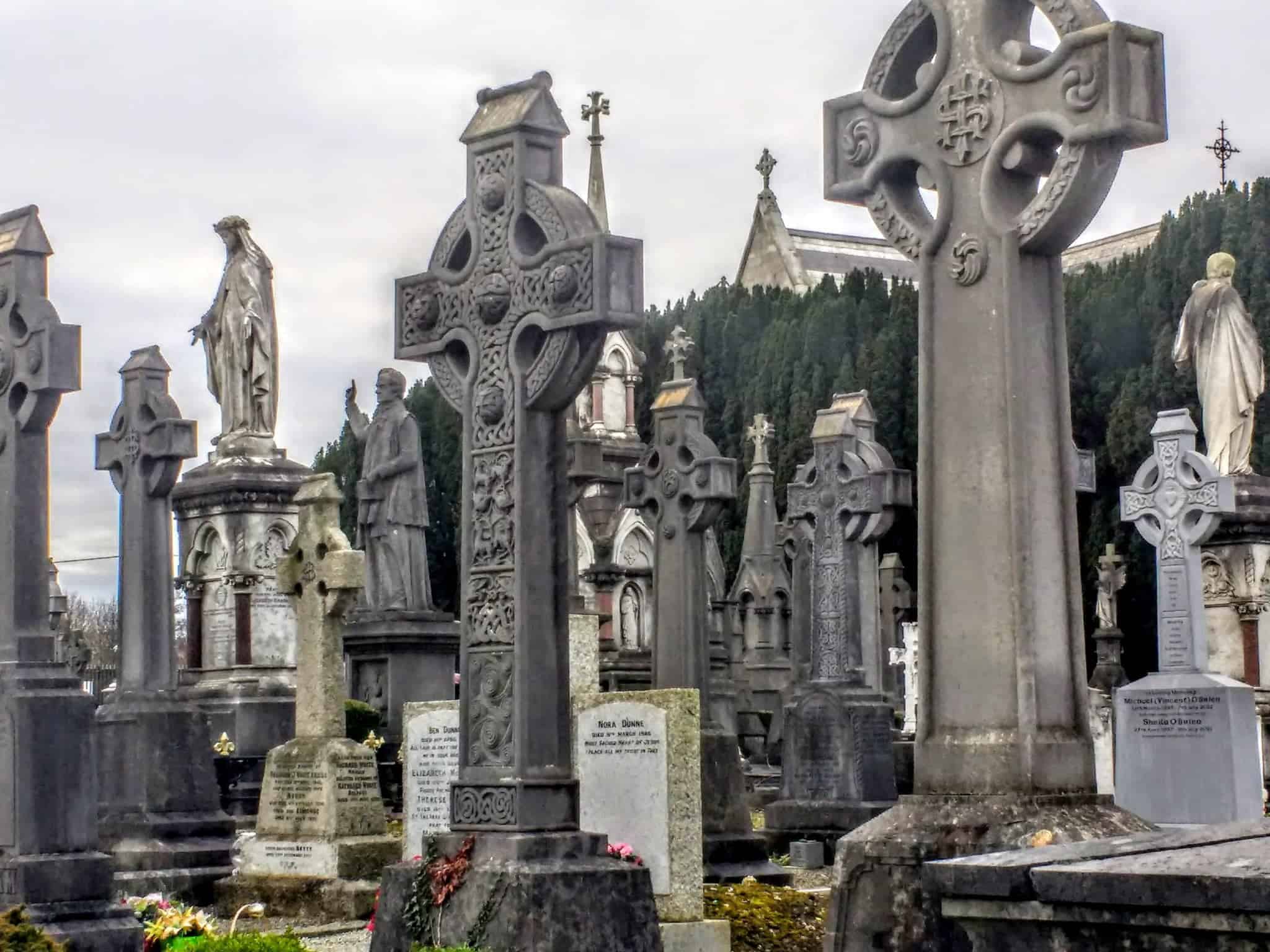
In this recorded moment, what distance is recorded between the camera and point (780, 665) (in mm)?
33062

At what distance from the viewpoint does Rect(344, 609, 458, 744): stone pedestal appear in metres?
19.3

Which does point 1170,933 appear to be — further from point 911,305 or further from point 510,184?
point 911,305

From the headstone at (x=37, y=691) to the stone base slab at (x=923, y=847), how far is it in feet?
13.7

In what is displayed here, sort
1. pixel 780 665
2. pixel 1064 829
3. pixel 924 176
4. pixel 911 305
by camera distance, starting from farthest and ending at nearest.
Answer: pixel 911 305, pixel 780 665, pixel 924 176, pixel 1064 829

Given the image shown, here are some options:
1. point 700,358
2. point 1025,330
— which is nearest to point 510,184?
point 1025,330

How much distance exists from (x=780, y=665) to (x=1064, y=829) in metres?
27.3

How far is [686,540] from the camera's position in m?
14.3

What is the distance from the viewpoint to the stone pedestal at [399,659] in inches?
759

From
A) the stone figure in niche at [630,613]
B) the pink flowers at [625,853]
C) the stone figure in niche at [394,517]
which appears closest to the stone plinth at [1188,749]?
the pink flowers at [625,853]

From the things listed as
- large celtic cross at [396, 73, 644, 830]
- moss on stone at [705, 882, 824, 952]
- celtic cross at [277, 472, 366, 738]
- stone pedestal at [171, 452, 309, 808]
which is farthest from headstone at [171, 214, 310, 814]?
large celtic cross at [396, 73, 644, 830]

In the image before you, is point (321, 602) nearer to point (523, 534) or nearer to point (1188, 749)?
point (523, 534)

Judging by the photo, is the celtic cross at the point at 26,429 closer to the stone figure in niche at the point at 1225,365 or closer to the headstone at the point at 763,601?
the stone figure in niche at the point at 1225,365

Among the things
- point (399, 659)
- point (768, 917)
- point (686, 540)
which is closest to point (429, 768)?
point (768, 917)

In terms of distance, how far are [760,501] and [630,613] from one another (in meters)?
7.44
